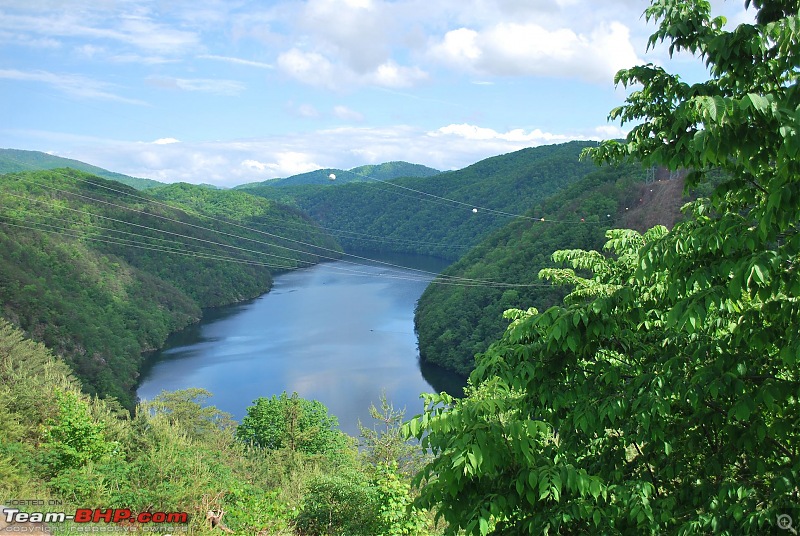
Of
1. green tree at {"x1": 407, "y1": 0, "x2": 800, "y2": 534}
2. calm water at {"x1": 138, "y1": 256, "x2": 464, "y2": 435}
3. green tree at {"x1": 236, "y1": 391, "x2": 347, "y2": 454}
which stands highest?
green tree at {"x1": 407, "y1": 0, "x2": 800, "y2": 534}

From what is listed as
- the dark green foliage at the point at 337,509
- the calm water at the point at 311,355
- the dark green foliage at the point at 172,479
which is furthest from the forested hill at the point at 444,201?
the dark green foliage at the point at 337,509

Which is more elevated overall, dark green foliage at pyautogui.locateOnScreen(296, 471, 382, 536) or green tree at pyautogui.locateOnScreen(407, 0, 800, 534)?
green tree at pyautogui.locateOnScreen(407, 0, 800, 534)

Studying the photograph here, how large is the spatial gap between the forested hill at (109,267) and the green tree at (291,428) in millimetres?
14206

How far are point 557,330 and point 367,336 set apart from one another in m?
52.8

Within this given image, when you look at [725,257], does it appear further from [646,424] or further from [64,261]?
[64,261]

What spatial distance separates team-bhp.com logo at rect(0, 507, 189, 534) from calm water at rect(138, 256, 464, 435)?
26.0 metres

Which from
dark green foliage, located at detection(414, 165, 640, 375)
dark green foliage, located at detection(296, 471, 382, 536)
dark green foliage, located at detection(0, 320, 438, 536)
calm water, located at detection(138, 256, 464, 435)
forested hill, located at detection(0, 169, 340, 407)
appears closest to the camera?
dark green foliage, located at detection(0, 320, 438, 536)

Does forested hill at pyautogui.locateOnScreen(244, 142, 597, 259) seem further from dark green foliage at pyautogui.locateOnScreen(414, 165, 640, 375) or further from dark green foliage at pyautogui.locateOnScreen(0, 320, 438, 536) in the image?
dark green foliage at pyautogui.locateOnScreen(0, 320, 438, 536)

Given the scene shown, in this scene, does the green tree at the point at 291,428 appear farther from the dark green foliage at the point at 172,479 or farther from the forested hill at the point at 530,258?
the forested hill at the point at 530,258

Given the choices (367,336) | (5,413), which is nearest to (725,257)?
(5,413)

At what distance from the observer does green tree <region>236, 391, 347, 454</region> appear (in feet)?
88.3

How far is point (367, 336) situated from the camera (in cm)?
5553

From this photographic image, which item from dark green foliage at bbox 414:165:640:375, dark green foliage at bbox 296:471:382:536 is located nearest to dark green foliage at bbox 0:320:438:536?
dark green foliage at bbox 296:471:382:536

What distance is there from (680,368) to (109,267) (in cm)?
7045
